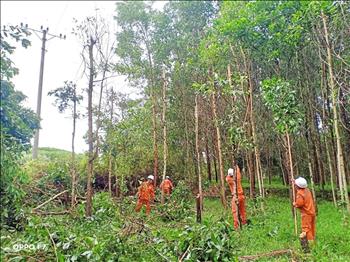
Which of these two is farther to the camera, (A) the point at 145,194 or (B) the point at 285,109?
(A) the point at 145,194

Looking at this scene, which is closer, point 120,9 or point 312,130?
point 312,130

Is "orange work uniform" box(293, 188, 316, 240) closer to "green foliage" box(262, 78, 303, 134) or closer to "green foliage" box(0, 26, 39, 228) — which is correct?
"green foliage" box(262, 78, 303, 134)

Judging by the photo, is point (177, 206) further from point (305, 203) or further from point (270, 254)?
point (270, 254)

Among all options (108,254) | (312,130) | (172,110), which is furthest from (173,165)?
(108,254)

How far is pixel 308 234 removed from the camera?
6.51 metres

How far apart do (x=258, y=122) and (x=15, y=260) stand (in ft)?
34.0

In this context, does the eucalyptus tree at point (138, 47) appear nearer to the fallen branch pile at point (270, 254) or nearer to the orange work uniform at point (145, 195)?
the orange work uniform at point (145, 195)

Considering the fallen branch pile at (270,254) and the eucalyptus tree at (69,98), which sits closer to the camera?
the fallen branch pile at (270,254)

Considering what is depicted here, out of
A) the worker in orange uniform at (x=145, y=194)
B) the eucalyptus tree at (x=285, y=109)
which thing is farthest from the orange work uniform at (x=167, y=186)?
the eucalyptus tree at (x=285, y=109)

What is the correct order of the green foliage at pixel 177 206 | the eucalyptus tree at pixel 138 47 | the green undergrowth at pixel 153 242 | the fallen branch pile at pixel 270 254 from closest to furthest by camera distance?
the green undergrowth at pixel 153 242, the fallen branch pile at pixel 270 254, the green foliage at pixel 177 206, the eucalyptus tree at pixel 138 47

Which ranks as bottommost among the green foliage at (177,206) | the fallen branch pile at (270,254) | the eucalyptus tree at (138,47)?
the fallen branch pile at (270,254)

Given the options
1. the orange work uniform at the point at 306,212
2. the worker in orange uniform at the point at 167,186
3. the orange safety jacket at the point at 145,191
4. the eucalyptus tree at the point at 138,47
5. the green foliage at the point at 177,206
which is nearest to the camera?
the orange work uniform at the point at 306,212

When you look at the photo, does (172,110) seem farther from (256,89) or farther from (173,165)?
(256,89)

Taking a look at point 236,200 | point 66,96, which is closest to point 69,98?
point 66,96
